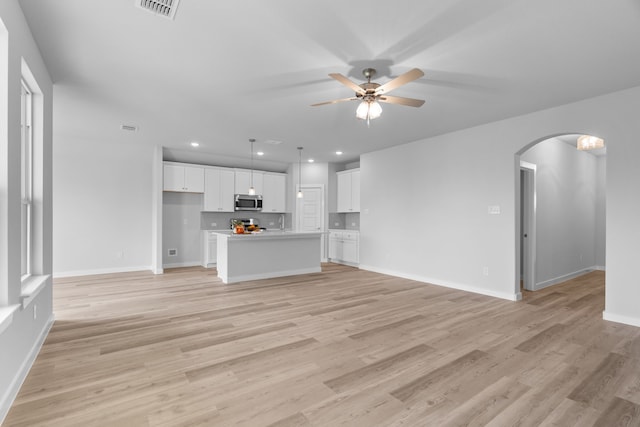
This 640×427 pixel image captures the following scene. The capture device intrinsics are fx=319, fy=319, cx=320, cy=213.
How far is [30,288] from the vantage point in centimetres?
256

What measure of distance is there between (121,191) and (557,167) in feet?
27.6

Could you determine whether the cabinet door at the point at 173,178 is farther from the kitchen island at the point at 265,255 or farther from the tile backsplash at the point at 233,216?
the kitchen island at the point at 265,255

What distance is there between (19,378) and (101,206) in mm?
4873

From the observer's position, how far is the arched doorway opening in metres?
5.18

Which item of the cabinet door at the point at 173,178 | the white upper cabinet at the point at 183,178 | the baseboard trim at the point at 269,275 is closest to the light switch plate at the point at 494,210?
the baseboard trim at the point at 269,275

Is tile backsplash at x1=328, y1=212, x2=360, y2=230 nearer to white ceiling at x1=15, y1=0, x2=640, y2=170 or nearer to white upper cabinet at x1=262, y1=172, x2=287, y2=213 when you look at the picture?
white upper cabinet at x1=262, y1=172, x2=287, y2=213

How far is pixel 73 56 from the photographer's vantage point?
2.90m

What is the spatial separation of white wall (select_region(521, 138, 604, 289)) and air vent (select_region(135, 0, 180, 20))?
16.9 ft

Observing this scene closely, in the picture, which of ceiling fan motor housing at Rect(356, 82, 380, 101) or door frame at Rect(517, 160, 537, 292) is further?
door frame at Rect(517, 160, 537, 292)

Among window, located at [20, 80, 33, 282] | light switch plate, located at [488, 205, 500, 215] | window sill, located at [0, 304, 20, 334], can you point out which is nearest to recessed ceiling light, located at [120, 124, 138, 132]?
window, located at [20, 80, 33, 282]

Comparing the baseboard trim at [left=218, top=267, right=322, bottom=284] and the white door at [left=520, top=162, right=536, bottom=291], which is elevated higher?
the white door at [left=520, top=162, right=536, bottom=291]

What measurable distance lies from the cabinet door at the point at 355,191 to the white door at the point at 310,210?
0.88 m

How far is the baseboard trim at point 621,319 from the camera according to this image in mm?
3508

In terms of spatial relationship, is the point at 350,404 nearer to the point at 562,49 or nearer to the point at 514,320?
the point at 514,320
